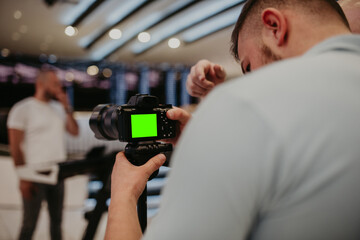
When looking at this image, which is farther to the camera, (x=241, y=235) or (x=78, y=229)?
(x=78, y=229)

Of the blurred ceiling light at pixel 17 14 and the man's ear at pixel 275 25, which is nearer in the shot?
the man's ear at pixel 275 25

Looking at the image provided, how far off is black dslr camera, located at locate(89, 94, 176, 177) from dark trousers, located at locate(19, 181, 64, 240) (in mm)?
2052

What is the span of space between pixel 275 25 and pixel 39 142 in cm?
264

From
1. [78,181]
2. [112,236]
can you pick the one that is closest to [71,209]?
[78,181]

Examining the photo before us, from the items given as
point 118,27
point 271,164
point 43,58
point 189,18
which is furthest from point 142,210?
point 43,58

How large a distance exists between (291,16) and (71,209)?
4.36 m

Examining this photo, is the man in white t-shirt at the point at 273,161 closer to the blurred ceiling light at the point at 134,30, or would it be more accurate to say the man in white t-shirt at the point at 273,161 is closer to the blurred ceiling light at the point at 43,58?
the blurred ceiling light at the point at 134,30

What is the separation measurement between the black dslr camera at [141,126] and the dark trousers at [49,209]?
2052mm

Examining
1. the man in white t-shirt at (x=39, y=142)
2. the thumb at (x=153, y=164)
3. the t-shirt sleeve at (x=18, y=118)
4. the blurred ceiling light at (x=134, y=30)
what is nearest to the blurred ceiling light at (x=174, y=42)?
the blurred ceiling light at (x=134, y=30)

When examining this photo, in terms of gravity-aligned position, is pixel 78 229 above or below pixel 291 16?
below

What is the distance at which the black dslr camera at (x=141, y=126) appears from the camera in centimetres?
87

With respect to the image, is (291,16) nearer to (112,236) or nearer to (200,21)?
(112,236)

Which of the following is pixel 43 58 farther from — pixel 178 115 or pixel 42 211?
pixel 178 115

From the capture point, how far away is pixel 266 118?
15.6 inches
